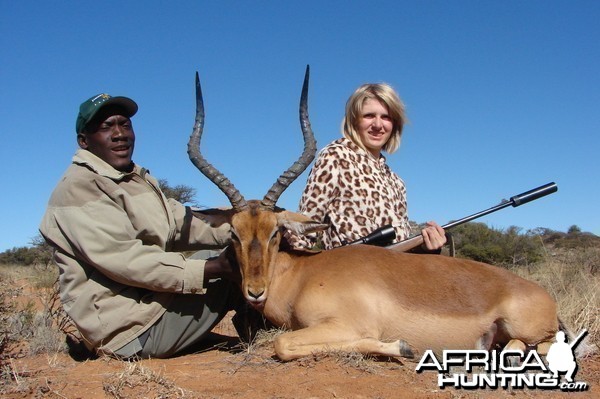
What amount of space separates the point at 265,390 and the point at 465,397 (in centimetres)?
141

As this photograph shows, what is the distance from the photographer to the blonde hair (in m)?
7.69

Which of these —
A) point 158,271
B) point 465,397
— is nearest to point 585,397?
point 465,397

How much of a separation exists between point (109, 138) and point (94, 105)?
1.12 feet

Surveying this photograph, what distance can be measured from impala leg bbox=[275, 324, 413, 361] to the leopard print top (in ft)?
6.56

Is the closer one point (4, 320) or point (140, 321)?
point (140, 321)

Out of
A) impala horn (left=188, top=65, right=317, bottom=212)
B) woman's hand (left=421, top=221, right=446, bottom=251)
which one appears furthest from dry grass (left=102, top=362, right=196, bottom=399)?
woman's hand (left=421, top=221, right=446, bottom=251)

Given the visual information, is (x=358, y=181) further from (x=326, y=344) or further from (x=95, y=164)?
(x=95, y=164)

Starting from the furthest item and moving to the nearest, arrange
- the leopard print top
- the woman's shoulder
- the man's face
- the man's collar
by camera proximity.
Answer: the woman's shoulder
the leopard print top
the man's face
the man's collar

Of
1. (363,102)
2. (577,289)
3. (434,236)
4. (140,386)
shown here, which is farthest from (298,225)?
(577,289)

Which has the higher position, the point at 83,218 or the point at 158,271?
the point at 83,218

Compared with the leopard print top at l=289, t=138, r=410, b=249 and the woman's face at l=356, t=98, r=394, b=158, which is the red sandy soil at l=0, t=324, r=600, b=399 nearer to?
the leopard print top at l=289, t=138, r=410, b=249

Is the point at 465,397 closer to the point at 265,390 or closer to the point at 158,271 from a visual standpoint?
the point at 265,390

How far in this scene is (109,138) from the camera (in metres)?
5.87

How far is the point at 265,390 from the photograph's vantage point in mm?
4391
